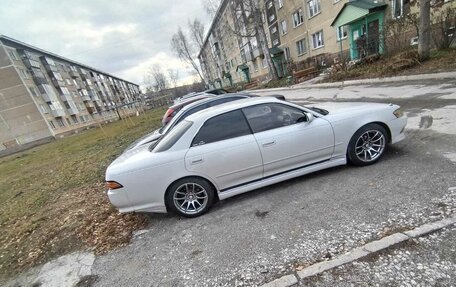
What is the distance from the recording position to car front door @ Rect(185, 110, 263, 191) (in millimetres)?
3570

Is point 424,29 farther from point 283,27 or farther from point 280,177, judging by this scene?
point 283,27

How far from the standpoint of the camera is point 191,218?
3789mm

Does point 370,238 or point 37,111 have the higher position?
point 37,111

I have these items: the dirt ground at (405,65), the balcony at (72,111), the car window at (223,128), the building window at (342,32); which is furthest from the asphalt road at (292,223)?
the balcony at (72,111)

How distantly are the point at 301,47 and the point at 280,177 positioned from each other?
25.8 m

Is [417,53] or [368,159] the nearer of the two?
[368,159]

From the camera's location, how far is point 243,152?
11.8 ft

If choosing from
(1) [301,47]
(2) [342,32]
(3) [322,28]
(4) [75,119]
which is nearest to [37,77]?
(4) [75,119]

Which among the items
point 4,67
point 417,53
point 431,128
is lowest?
point 431,128

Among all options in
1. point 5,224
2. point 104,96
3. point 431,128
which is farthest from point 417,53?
point 104,96

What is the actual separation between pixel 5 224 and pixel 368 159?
783cm

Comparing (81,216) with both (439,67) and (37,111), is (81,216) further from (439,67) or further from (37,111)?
(37,111)

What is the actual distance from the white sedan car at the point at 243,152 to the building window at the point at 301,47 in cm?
2412

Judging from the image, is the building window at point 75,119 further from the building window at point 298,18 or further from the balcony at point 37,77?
the building window at point 298,18
